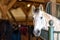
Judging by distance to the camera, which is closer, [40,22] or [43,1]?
[40,22]

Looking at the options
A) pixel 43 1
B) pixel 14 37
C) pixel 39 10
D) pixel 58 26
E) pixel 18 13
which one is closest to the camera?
pixel 58 26

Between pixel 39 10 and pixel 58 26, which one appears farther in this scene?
pixel 39 10

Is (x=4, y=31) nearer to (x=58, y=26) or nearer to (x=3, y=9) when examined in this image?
(x=3, y=9)

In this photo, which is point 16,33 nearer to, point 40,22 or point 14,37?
point 14,37

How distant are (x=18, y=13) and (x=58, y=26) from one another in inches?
184

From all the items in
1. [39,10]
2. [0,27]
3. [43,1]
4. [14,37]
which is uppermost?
[43,1]

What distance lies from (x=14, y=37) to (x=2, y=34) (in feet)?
1.55

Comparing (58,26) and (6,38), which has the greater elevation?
(58,26)

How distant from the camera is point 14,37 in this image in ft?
16.3

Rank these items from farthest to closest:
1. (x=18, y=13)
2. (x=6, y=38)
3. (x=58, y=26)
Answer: (x=18, y=13) < (x=6, y=38) < (x=58, y=26)

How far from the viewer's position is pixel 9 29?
4770 millimetres

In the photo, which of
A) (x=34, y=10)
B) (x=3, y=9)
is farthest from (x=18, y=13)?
(x=34, y=10)

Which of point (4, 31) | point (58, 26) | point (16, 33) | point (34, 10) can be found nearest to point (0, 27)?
point (4, 31)

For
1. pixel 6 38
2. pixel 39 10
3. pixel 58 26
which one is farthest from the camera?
pixel 6 38
